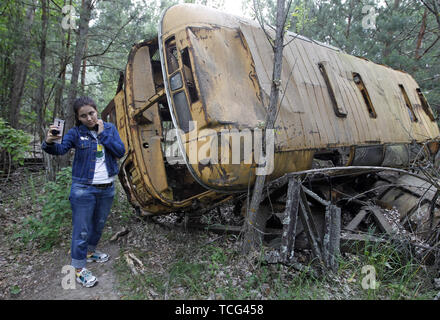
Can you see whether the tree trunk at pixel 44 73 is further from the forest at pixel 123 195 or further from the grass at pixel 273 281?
the grass at pixel 273 281

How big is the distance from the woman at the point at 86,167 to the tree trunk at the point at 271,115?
5.43 ft

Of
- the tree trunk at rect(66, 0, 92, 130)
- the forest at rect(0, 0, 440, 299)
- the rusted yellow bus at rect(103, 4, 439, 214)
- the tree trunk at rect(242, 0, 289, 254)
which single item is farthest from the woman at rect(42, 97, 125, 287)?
the tree trunk at rect(66, 0, 92, 130)

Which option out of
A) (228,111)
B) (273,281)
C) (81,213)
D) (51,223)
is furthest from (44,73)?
(273,281)

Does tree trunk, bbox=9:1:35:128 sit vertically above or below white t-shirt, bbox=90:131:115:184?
above

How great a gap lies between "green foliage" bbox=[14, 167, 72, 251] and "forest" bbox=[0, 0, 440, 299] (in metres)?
0.02

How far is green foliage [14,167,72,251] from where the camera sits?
13.7ft

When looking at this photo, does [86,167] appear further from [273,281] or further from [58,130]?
[273,281]

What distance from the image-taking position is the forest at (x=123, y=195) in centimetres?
296

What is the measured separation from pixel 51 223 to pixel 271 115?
3858 mm

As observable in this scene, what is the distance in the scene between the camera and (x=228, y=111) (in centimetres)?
301

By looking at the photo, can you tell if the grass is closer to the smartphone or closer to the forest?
the forest

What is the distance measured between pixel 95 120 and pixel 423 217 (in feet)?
16.2

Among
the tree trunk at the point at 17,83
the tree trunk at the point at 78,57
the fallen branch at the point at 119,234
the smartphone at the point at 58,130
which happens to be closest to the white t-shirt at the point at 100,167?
the smartphone at the point at 58,130

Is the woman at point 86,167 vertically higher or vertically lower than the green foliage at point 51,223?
higher
